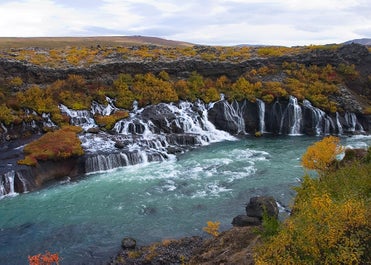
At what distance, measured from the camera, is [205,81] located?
6025 cm

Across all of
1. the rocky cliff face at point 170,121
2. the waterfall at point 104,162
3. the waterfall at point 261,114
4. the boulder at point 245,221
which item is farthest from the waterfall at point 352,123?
the boulder at point 245,221

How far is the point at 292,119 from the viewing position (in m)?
52.4

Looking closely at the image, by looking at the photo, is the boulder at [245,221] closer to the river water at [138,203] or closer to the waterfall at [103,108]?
the river water at [138,203]

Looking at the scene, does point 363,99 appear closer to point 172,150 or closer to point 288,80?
point 288,80

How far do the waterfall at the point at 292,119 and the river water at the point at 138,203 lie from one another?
1124 centimetres

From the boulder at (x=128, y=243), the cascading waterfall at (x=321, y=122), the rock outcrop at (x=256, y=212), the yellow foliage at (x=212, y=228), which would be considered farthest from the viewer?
the cascading waterfall at (x=321, y=122)

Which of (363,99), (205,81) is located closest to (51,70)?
(205,81)

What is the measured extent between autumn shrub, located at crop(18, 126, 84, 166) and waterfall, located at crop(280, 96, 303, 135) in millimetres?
28181

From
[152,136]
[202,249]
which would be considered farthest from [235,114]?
[202,249]

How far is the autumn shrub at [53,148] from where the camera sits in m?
35.8

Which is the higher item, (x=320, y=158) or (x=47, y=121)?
(x=320, y=158)

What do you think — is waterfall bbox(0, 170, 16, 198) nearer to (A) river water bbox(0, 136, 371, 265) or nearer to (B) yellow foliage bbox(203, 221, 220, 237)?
(A) river water bbox(0, 136, 371, 265)

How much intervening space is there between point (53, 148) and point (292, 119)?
104 feet

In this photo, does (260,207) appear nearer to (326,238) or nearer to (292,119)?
(326,238)
